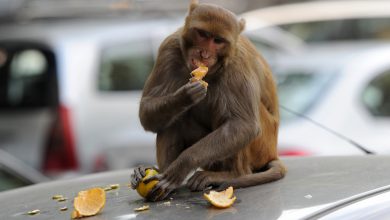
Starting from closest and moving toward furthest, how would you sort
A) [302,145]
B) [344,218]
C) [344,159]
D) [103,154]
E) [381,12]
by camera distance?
[344,218] → [344,159] → [302,145] → [103,154] → [381,12]

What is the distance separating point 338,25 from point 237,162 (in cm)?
1122

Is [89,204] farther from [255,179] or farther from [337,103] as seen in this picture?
[337,103]

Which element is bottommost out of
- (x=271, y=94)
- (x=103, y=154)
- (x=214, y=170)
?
(x=103, y=154)

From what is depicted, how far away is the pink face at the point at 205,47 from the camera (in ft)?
13.0

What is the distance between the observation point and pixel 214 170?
429 centimetres

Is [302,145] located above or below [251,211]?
below

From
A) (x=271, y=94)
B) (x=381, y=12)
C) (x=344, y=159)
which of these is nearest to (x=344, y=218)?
(x=344, y=159)

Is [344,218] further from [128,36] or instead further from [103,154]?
[128,36]

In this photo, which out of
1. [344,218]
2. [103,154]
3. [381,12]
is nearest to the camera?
[344,218]

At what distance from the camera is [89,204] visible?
3.33m

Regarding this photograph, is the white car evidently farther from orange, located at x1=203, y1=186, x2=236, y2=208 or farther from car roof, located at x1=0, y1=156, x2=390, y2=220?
orange, located at x1=203, y1=186, x2=236, y2=208

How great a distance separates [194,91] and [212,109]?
0.39 meters

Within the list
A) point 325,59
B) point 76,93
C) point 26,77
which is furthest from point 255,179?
point 325,59

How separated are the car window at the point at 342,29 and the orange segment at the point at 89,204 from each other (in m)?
11.5
